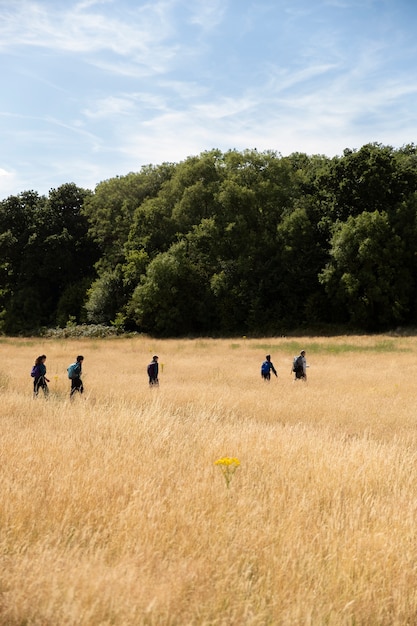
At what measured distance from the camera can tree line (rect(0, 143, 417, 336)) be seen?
4056 centimetres

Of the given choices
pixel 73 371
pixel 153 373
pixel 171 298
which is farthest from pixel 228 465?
pixel 171 298

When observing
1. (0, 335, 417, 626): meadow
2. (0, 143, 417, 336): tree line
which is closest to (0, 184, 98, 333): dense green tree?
(0, 143, 417, 336): tree line

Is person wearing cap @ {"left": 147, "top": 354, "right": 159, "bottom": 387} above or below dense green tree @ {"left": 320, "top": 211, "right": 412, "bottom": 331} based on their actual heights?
below

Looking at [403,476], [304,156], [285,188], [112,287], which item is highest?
[304,156]

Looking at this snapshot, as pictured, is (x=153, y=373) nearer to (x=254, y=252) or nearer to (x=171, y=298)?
(x=171, y=298)

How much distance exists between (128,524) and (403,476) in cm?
329

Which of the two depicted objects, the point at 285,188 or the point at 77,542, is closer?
the point at 77,542

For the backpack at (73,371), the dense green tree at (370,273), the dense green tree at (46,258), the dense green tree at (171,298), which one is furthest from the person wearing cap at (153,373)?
the dense green tree at (46,258)

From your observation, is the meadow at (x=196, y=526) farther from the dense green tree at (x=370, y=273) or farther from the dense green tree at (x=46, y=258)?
the dense green tree at (x=46, y=258)

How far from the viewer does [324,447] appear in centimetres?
654

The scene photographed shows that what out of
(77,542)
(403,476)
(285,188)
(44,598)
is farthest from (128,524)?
(285,188)

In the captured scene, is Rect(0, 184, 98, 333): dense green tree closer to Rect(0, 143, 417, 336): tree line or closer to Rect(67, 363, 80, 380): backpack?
Rect(0, 143, 417, 336): tree line

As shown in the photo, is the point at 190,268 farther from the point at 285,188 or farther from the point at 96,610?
the point at 96,610

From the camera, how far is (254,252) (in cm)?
4581
